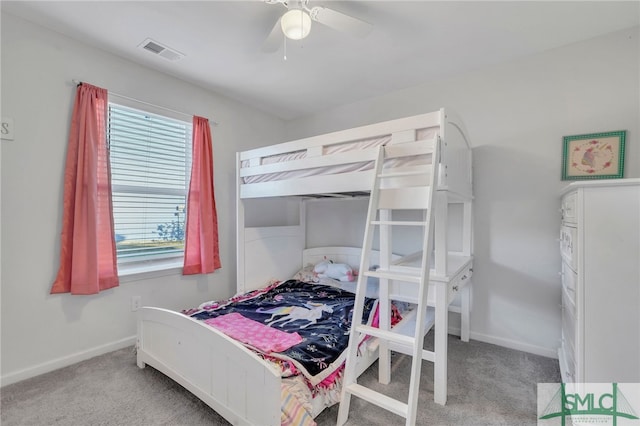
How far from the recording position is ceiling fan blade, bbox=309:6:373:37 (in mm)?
1619

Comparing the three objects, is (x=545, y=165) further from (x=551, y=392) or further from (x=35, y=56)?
(x=35, y=56)

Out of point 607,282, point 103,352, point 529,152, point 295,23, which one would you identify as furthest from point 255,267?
point 529,152

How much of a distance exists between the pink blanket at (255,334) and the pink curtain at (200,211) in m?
0.93

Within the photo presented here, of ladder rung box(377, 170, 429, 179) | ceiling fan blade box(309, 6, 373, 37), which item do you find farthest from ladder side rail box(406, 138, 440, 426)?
ceiling fan blade box(309, 6, 373, 37)

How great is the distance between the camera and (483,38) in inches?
88.2

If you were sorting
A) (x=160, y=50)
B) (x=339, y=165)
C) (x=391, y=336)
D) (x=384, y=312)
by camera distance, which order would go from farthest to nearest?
1. (x=160, y=50)
2. (x=339, y=165)
3. (x=384, y=312)
4. (x=391, y=336)

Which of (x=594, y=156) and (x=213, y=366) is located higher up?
(x=594, y=156)

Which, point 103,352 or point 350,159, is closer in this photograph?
point 350,159

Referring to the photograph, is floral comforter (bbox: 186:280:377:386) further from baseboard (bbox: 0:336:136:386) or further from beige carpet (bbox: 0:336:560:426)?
baseboard (bbox: 0:336:136:386)

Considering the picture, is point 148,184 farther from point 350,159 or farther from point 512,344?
point 512,344

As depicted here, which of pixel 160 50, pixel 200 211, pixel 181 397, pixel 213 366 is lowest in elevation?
pixel 181 397

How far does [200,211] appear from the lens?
9.54ft

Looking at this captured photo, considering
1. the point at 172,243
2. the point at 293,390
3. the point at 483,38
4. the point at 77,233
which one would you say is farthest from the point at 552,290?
the point at 77,233

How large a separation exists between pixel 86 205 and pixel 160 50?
1.41 m
